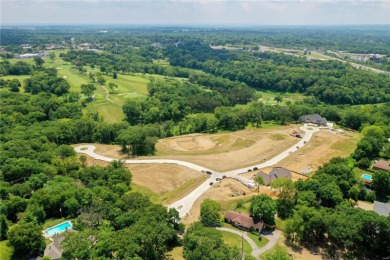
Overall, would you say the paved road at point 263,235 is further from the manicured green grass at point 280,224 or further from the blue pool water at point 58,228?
the blue pool water at point 58,228

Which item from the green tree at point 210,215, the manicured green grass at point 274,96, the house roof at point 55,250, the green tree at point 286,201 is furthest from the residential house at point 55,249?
the manicured green grass at point 274,96

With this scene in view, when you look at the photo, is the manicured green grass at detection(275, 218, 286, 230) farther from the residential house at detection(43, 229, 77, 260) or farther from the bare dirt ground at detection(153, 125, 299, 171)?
the residential house at detection(43, 229, 77, 260)

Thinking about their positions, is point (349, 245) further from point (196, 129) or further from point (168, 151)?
point (196, 129)

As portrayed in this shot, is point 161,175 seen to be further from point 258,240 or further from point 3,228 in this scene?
point 3,228

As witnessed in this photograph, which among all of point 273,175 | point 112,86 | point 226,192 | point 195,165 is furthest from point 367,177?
point 112,86

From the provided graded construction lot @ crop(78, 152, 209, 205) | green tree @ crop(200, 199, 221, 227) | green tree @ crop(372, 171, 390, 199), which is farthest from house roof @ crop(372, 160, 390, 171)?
green tree @ crop(200, 199, 221, 227)
